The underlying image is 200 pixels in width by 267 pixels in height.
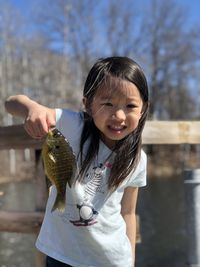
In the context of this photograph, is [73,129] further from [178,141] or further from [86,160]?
[178,141]

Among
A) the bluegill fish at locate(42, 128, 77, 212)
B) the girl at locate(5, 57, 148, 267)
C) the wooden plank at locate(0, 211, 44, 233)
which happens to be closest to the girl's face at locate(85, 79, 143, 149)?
the girl at locate(5, 57, 148, 267)

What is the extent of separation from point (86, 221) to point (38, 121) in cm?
43

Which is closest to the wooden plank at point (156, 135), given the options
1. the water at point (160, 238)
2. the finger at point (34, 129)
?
the water at point (160, 238)

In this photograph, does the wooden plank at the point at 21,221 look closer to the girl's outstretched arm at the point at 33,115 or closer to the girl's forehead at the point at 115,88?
the girl's outstretched arm at the point at 33,115

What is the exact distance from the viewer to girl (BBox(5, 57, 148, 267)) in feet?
5.78

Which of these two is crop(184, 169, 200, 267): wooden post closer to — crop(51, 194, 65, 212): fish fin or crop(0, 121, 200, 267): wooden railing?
crop(0, 121, 200, 267): wooden railing

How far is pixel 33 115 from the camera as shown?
1.66m

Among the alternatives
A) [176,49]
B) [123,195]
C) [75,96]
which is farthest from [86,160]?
[176,49]

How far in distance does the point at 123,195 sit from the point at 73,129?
0.37 m

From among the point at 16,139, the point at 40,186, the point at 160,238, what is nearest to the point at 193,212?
the point at 40,186

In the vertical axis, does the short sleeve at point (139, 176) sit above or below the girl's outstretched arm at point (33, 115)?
below

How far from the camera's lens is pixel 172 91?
33281 mm

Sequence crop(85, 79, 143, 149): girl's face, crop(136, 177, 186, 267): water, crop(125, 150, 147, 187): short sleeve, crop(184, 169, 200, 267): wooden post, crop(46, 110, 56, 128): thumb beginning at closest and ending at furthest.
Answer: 1. crop(46, 110, 56, 128): thumb
2. crop(85, 79, 143, 149): girl's face
3. crop(125, 150, 147, 187): short sleeve
4. crop(184, 169, 200, 267): wooden post
5. crop(136, 177, 186, 267): water

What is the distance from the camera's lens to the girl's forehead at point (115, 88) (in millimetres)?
1754
